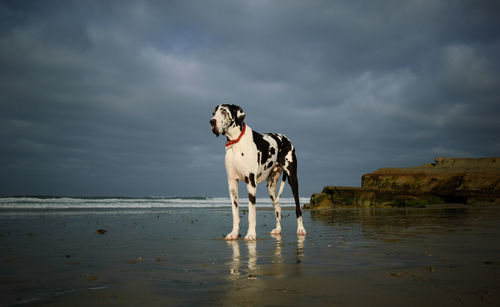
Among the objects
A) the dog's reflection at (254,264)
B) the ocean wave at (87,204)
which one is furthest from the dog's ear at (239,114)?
the ocean wave at (87,204)

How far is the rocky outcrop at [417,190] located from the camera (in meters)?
22.4

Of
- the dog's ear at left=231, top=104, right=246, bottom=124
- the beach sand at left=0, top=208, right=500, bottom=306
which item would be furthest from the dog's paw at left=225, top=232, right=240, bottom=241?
the dog's ear at left=231, top=104, right=246, bottom=124

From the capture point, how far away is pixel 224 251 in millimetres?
5711

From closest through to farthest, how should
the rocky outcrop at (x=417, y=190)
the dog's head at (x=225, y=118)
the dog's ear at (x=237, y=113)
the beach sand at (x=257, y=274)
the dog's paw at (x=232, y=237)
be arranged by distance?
the beach sand at (x=257, y=274) → the dog's paw at (x=232, y=237) → the dog's head at (x=225, y=118) → the dog's ear at (x=237, y=113) → the rocky outcrop at (x=417, y=190)

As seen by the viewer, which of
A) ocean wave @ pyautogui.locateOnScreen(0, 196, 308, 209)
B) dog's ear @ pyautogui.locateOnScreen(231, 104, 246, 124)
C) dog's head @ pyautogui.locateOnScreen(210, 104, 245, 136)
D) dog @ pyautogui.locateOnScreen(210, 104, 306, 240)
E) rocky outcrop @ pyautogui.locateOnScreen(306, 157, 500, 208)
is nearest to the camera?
dog's head @ pyautogui.locateOnScreen(210, 104, 245, 136)

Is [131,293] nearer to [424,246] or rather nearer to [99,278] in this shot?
[99,278]

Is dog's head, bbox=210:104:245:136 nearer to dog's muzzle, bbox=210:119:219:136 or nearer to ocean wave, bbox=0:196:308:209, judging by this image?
dog's muzzle, bbox=210:119:219:136

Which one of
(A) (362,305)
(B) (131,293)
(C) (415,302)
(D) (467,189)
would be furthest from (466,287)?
(D) (467,189)

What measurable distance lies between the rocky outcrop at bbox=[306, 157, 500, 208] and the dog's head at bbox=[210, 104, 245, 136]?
1658cm

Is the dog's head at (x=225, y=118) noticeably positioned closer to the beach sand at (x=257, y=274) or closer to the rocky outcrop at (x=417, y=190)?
the beach sand at (x=257, y=274)

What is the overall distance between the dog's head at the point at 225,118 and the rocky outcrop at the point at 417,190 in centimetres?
1658

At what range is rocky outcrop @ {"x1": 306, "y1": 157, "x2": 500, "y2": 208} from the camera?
883 inches

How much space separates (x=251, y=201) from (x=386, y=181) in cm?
2140

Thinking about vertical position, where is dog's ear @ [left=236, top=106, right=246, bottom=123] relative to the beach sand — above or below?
above
